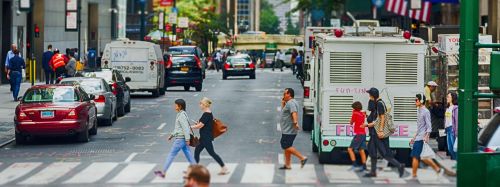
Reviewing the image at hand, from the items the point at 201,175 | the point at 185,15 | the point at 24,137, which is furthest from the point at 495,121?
the point at 185,15

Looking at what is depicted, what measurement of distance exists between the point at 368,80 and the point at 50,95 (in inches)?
343

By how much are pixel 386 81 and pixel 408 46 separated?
839mm

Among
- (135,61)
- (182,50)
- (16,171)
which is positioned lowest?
(16,171)

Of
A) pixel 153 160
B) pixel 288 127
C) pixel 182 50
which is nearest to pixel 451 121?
pixel 288 127

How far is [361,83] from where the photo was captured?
24203 mm

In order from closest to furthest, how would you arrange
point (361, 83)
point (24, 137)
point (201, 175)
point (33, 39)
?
→ point (201, 175) → point (361, 83) → point (24, 137) → point (33, 39)

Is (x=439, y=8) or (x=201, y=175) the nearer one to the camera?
(x=201, y=175)

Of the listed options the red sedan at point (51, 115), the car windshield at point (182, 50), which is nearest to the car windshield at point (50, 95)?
the red sedan at point (51, 115)

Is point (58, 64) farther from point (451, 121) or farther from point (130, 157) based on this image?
→ point (451, 121)

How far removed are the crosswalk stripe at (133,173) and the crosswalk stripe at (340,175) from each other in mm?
3432

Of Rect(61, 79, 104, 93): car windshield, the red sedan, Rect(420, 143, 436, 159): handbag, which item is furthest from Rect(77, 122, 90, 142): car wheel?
Rect(420, 143, 436, 159): handbag

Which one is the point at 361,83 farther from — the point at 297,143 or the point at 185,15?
the point at 185,15

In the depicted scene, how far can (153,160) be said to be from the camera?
25.0 metres

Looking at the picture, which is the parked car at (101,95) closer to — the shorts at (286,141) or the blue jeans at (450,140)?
the shorts at (286,141)
